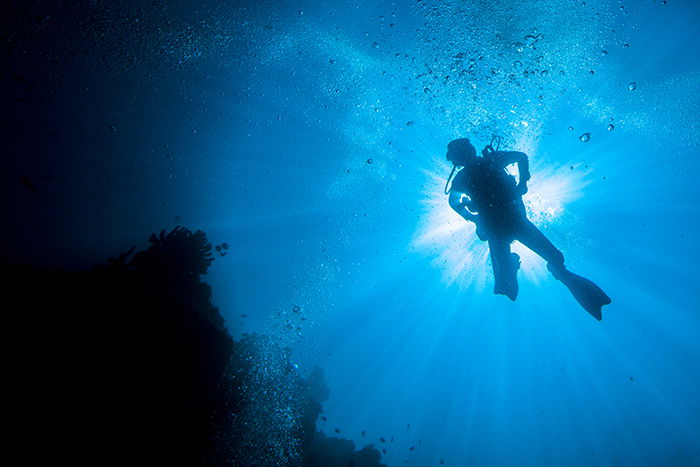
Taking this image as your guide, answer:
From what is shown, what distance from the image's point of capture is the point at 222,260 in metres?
20.1

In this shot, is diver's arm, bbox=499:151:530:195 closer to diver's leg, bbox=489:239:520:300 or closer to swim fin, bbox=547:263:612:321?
diver's leg, bbox=489:239:520:300

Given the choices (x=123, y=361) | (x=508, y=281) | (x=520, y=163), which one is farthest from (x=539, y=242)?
(x=123, y=361)

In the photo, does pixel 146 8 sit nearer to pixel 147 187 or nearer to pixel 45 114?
pixel 45 114

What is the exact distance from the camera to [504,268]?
666 centimetres

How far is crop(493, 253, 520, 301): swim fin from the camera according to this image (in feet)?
21.4

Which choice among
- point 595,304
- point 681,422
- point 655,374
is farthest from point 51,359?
point 681,422

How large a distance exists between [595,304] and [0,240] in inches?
703

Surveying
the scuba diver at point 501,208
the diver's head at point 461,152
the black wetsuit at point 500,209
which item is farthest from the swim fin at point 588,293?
the diver's head at point 461,152

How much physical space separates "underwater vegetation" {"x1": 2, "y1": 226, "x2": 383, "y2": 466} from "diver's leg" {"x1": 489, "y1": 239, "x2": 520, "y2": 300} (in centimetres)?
638

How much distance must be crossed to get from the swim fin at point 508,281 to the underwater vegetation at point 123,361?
635cm

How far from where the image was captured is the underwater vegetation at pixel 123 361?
217 inches

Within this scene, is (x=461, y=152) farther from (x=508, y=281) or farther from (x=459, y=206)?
(x=508, y=281)

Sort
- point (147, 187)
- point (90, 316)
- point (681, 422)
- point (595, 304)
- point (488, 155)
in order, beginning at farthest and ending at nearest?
point (681, 422) < point (147, 187) < point (488, 155) < point (90, 316) < point (595, 304)

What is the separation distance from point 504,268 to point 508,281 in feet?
0.90
